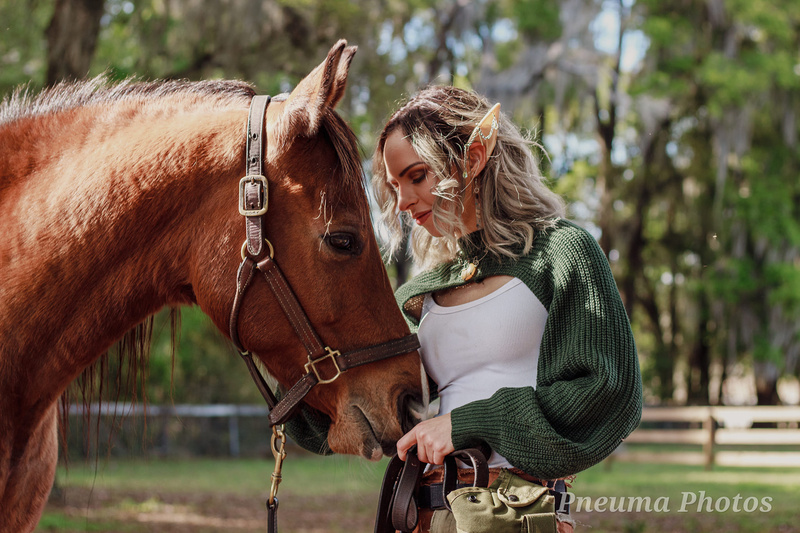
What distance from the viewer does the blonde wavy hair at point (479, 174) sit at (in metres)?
2.00

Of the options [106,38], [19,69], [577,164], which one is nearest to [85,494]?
[19,69]

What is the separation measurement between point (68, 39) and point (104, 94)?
661 centimetres

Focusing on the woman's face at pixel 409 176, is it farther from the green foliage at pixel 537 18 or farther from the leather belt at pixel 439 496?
the green foliage at pixel 537 18

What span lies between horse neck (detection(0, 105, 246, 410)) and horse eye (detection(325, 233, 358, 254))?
0.29 metres

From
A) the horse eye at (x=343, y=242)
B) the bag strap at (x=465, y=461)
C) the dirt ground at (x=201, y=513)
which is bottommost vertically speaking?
the dirt ground at (x=201, y=513)

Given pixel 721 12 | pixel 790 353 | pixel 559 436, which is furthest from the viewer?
pixel 790 353

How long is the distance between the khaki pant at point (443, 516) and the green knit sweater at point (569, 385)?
0.13m

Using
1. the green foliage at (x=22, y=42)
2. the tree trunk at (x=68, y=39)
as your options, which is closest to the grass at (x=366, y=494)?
the tree trunk at (x=68, y=39)

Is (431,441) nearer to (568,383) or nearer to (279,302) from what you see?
(568,383)

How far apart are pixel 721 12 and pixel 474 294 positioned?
14933 millimetres

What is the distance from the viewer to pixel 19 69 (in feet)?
32.8

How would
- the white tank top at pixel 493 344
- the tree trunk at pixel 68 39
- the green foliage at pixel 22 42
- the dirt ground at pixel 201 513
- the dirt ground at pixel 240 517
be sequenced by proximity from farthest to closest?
the green foliage at pixel 22 42 < the tree trunk at pixel 68 39 < the dirt ground at pixel 201 513 < the dirt ground at pixel 240 517 < the white tank top at pixel 493 344

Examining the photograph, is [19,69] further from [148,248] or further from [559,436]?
[559,436]

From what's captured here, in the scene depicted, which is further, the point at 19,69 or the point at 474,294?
the point at 19,69
